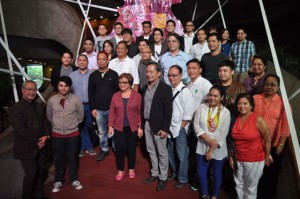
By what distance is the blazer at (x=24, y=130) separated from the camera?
9.06 ft

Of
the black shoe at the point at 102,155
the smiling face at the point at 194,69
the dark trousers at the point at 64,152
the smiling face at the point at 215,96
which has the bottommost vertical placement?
the black shoe at the point at 102,155

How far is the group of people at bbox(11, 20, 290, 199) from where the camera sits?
8.45ft

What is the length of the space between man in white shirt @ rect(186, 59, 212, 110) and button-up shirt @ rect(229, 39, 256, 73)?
71.0 inches

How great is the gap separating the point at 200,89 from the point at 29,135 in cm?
211

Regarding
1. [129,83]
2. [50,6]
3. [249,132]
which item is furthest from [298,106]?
[50,6]

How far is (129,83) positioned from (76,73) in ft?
3.46

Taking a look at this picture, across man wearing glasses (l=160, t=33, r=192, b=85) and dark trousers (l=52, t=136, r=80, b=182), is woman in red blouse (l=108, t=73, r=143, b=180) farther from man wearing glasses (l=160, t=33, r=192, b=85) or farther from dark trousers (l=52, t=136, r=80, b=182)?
man wearing glasses (l=160, t=33, r=192, b=85)

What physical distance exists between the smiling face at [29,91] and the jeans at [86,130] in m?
1.05

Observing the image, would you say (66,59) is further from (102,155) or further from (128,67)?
(102,155)

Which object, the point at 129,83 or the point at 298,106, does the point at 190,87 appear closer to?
the point at 129,83

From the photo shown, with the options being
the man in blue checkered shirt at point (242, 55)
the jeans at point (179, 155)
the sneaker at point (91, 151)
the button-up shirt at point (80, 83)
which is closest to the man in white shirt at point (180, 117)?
the jeans at point (179, 155)

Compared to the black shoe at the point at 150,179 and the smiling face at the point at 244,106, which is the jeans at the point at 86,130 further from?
the smiling face at the point at 244,106

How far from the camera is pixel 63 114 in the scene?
3.20 metres

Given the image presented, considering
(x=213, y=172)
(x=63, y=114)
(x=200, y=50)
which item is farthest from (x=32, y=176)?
(x=200, y=50)
